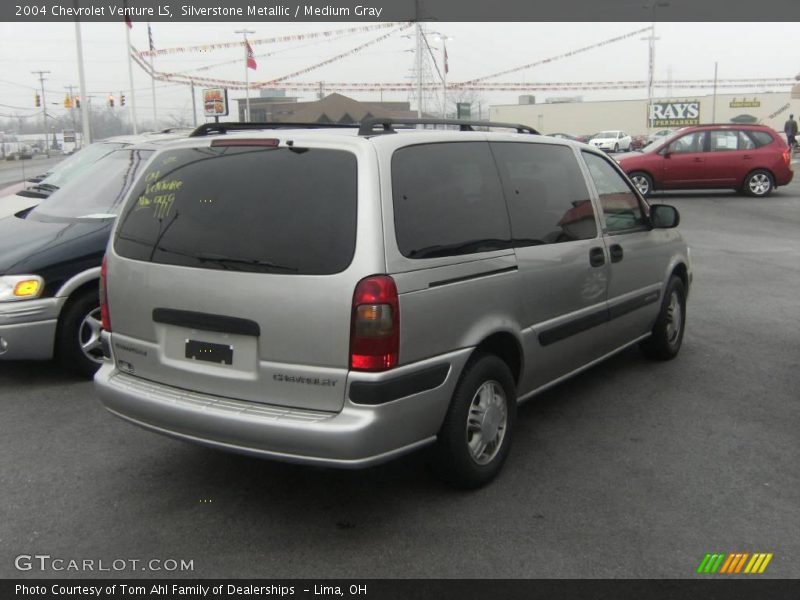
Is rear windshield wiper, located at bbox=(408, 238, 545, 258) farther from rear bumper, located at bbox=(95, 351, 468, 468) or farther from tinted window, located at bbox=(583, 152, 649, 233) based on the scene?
tinted window, located at bbox=(583, 152, 649, 233)

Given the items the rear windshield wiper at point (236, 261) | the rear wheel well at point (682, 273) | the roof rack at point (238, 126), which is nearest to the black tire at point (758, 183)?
the rear wheel well at point (682, 273)

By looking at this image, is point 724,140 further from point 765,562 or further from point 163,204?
point 163,204

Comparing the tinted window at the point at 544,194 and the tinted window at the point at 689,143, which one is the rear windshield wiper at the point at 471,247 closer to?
the tinted window at the point at 544,194

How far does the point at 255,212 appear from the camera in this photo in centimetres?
347

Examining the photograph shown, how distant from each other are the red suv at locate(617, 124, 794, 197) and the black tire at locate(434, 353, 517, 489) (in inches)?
616

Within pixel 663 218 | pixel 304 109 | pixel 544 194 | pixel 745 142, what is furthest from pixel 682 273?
pixel 304 109

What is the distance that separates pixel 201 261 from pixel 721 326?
5.40m

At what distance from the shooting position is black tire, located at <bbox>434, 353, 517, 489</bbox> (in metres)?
3.70

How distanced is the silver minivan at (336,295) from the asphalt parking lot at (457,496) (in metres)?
0.40

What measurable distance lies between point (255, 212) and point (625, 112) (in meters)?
100

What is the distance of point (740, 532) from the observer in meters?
3.48

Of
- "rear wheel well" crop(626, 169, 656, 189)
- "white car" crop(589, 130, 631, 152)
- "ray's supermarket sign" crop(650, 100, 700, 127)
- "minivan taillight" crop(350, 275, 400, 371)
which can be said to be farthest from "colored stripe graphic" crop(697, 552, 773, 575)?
"ray's supermarket sign" crop(650, 100, 700, 127)

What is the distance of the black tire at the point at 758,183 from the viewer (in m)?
18.9
